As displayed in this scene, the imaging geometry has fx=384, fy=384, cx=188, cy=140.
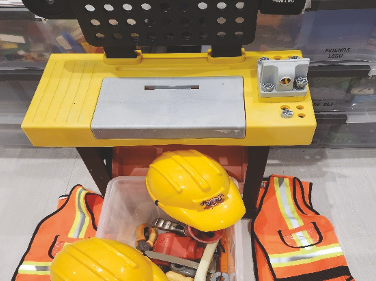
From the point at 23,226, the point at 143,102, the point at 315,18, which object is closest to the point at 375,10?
the point at 315,18

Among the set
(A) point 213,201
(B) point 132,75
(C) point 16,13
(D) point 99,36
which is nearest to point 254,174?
(A) point 213,201

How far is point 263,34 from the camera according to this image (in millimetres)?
1010

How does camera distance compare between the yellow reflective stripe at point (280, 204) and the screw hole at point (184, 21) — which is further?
the yellow reflective stripe at point (280, 204)

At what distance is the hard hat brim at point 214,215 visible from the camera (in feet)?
2.65

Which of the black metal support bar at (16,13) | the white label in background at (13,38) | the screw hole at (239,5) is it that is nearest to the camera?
the screw hole at (239,5)

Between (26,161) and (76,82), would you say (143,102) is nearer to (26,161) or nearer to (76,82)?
(76,82)

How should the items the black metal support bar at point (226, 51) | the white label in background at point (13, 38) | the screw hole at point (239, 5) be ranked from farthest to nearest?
the white label in background at point (13, 38) < the black metal support bar at point (226, 51) < the screw hole at point (239, 5)

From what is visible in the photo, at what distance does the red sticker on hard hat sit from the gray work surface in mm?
137

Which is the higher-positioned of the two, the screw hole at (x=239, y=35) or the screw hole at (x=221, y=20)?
the screw hole at (x=221, y=20)

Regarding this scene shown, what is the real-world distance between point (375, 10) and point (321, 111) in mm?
344

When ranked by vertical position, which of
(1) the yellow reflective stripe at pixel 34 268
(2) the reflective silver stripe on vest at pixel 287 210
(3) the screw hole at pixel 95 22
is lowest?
(1) the yellow reflective stripe at pixel 34 268

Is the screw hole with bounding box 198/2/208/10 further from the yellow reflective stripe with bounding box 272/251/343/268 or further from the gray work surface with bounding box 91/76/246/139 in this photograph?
the yellow reflective stripe with bounding box 272/251/343/268

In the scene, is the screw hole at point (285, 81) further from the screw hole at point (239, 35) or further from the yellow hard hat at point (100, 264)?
the yellow hard hat at point (100, 264)

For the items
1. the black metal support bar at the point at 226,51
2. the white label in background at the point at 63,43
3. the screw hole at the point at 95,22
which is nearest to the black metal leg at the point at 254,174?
the black metal support bar at the point at 226,51
